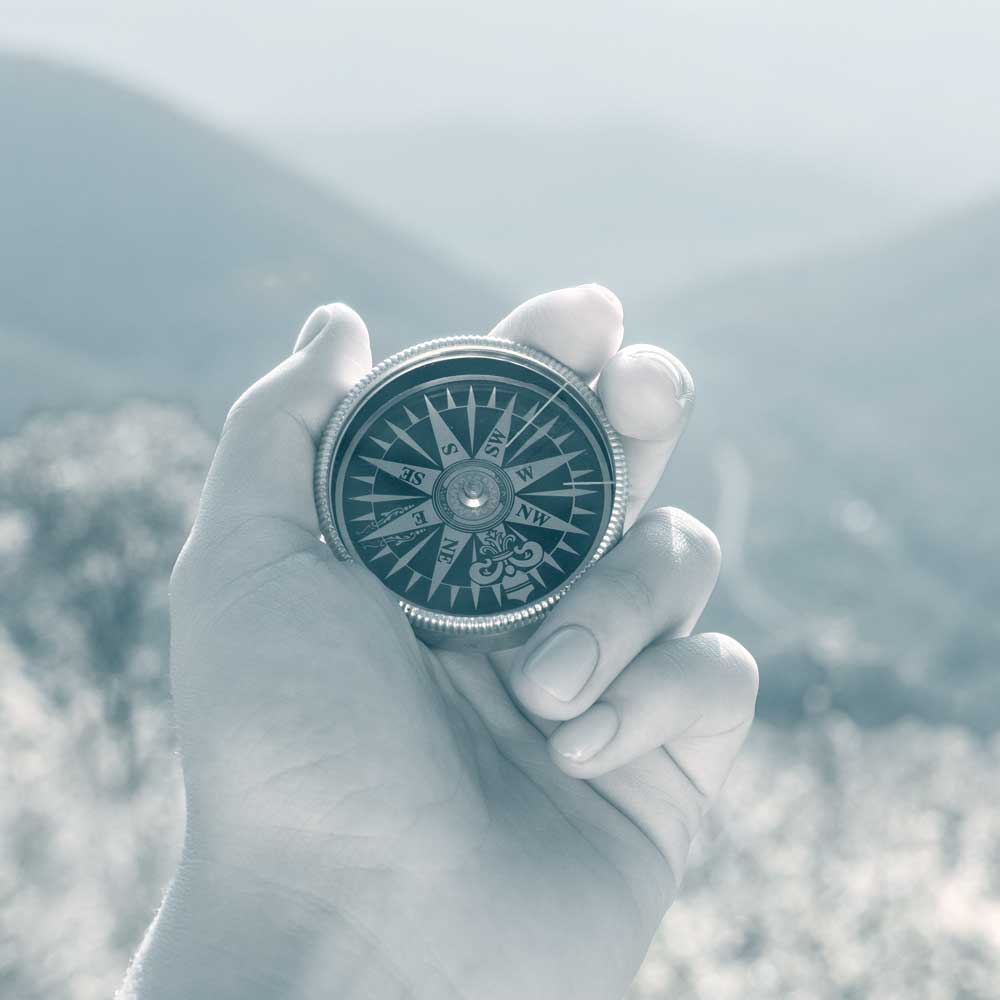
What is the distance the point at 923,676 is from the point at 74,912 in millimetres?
20151

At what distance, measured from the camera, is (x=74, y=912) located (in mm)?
14930

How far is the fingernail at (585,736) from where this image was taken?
13.0ft

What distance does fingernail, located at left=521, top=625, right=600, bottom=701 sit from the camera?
3922 mm

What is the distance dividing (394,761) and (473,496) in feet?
3.50

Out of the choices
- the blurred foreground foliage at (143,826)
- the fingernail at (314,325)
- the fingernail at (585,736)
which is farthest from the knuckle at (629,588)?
the blurred foreground foliage at (143,826)

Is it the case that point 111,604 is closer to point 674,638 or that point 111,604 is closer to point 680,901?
point 680,901

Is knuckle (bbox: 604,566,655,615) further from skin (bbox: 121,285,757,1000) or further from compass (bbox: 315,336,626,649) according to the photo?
compass (bbox: 315,336,626,649)

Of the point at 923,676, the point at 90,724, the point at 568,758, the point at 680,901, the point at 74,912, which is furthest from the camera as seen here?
the point at 923,676

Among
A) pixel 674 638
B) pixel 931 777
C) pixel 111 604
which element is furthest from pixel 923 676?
pixel 674 638

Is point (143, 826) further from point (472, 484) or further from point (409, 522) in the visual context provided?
point (472, 484)

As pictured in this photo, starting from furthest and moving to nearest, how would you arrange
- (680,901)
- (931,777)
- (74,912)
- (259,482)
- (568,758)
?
1. (931,777)
2. (680,901)
3. (74,912)
4. (259,482)
5. (568,758)

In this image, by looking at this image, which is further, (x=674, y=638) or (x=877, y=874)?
(x=877, y=874)

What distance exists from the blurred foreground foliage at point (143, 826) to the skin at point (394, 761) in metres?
11.8

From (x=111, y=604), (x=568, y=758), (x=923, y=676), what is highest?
(x=568, y=758)
